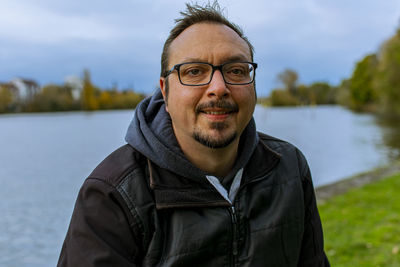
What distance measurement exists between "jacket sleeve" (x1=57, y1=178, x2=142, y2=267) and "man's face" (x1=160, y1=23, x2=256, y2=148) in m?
0.55

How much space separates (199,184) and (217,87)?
527 mm

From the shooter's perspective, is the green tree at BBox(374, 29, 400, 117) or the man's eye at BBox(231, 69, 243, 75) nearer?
the man's eye at BBox(231, 69, 243, 75)

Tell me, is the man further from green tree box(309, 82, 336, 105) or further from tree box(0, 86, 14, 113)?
green tree box(309, 82, 336, 105)

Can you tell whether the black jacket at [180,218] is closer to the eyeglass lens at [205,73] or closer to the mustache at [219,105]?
the mustache at [219,105]

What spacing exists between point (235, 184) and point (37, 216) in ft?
29.1

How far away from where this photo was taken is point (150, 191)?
1696 mm

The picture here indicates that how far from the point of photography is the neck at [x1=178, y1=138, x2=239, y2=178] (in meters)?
1.90

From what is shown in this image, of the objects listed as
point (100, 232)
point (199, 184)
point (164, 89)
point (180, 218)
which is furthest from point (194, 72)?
point (100, 232)

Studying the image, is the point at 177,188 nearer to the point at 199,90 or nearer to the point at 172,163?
the point at 172,163

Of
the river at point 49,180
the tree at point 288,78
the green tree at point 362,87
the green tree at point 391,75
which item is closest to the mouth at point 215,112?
the river at point 49,180

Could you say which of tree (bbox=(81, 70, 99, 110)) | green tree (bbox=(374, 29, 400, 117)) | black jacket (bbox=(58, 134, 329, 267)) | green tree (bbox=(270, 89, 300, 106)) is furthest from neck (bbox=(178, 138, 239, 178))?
green tree (bbox=(270, 89, 300, 106))

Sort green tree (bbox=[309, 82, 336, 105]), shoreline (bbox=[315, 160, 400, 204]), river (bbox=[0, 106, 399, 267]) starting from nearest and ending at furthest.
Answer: river (bbox=[0, 106, 399, 267])
shoreline (bbox=[315, 160, 400, 204])
green tree (bbox=[309, 82, 336, 105])

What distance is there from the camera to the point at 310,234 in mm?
2076

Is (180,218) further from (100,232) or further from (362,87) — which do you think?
(362,87)
